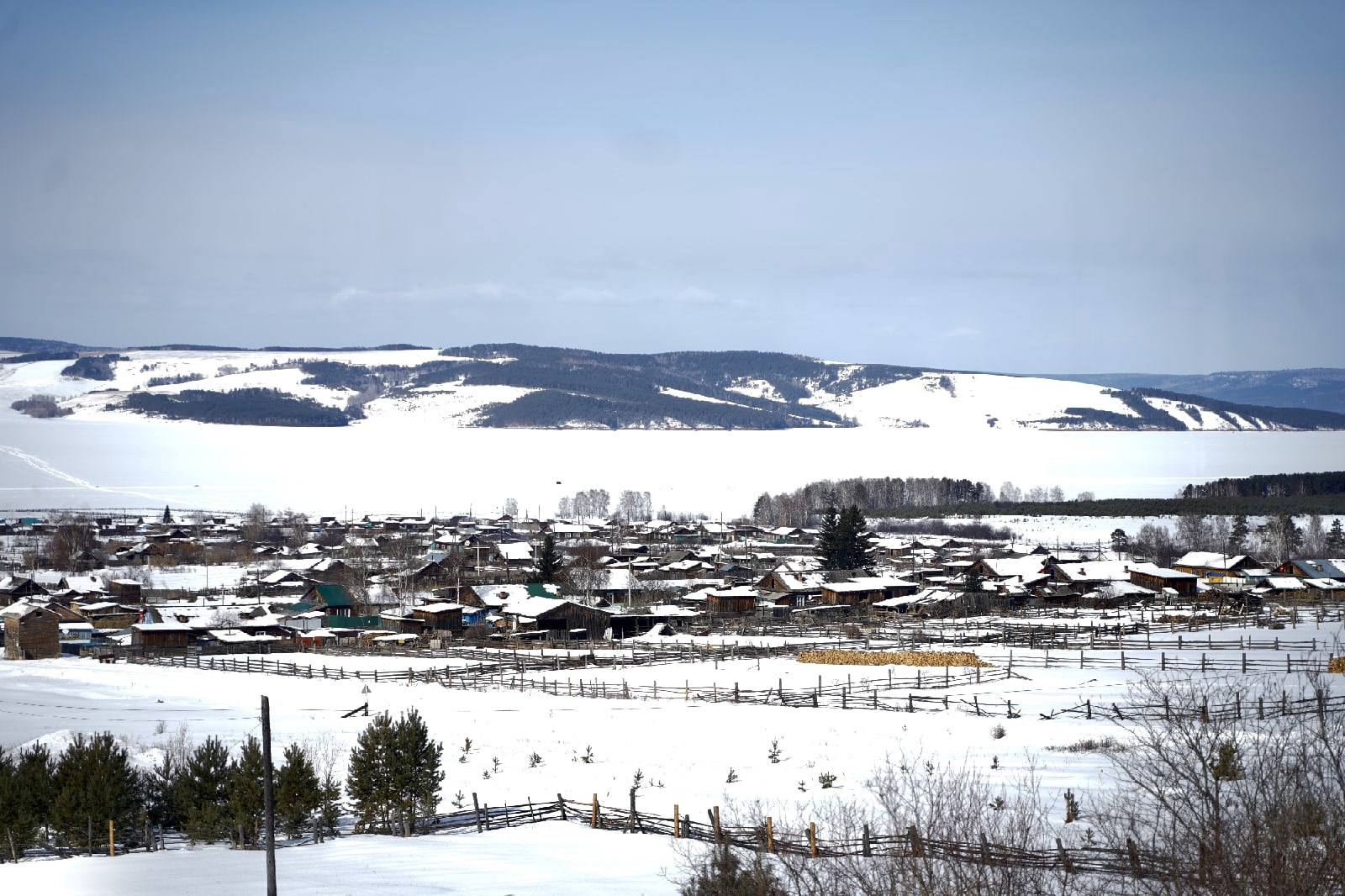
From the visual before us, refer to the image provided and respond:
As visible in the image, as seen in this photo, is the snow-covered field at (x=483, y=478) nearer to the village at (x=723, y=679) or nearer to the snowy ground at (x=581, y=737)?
the village at (x=723, y=679)

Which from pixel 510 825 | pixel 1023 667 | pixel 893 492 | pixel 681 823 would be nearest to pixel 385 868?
pixel 510 825

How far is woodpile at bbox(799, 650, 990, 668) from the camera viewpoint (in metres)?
40.0

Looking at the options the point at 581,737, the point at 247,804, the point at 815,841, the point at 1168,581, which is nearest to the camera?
Answer: the point at 815,841

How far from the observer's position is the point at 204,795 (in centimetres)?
2245

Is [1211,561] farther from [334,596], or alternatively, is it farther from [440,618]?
[334,596]

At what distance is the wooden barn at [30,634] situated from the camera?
4891 centimetres

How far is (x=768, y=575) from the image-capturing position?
2694 inches

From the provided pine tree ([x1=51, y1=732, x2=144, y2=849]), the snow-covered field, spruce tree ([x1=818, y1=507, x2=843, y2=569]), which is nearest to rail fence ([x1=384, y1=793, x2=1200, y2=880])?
pine tree ([x1=51, y1=732, x2=144, y2=849])

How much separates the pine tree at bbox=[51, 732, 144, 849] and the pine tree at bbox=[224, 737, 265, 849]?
1841mm

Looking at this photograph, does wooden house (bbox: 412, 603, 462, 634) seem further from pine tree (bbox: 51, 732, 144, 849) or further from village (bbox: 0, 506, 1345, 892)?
pine tree (bbox: 51, 732, 144, 849)

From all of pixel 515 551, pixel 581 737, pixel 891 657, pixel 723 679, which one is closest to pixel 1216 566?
pixel 891 657

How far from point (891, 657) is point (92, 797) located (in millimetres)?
25804

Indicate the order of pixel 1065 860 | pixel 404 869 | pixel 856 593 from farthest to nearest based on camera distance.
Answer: pixel 856 593 < pixel 404 869 < pixel 1065 860

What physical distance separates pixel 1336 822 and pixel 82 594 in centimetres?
6359
